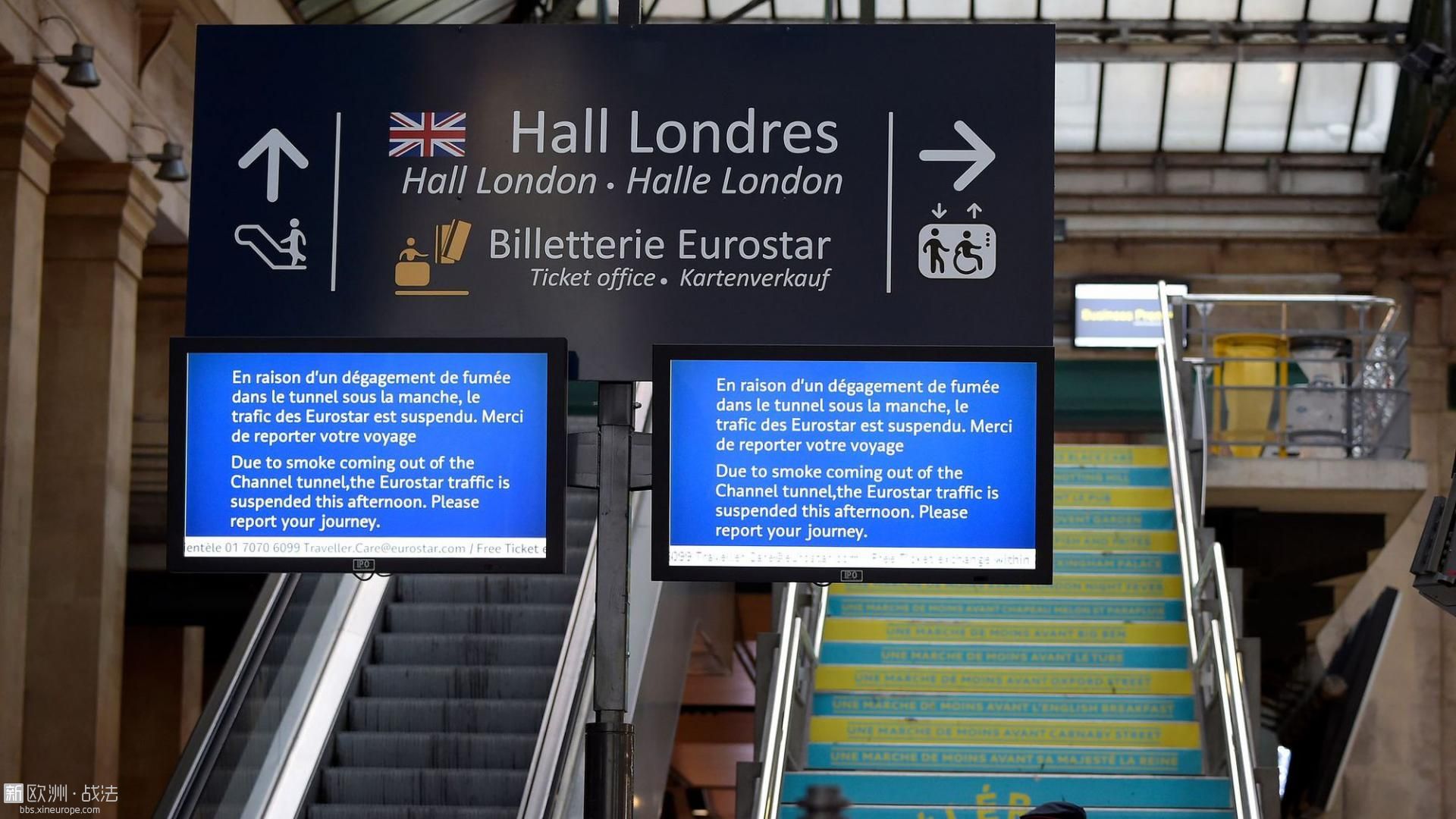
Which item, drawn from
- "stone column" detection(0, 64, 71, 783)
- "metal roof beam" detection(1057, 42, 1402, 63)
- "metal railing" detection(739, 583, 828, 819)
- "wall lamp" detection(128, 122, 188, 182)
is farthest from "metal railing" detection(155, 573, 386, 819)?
"metal roof beam" detection(1057, 42, 1402, 63)

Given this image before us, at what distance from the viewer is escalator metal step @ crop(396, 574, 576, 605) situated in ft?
39.3

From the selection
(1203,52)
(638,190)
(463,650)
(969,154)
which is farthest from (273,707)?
(1203,52)

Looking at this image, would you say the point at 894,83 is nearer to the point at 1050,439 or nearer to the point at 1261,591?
the point at 1050,439


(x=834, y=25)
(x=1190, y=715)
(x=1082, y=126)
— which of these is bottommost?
(x=1190, y=715)

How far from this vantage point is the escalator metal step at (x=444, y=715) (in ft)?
35.4

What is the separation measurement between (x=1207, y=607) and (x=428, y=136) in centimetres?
626

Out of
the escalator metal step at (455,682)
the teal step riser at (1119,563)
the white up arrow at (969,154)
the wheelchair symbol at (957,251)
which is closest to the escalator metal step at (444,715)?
the escalator metal step at (455,682)

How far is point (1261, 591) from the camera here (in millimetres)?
17875

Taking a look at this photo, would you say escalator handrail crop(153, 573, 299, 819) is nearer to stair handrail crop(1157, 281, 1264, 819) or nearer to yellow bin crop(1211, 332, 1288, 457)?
stair handrail crop(1157, 281, 1264, 819)

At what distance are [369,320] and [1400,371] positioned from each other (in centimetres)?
1117

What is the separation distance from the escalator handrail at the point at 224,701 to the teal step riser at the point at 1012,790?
2.89m

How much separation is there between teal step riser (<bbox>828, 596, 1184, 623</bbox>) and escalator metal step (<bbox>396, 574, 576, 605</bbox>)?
176 centimetres

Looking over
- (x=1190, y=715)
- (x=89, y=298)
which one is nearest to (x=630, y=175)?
(x=1190, y=715)

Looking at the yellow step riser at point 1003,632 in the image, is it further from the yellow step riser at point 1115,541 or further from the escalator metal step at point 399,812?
the escalator metal step at point 399,812
